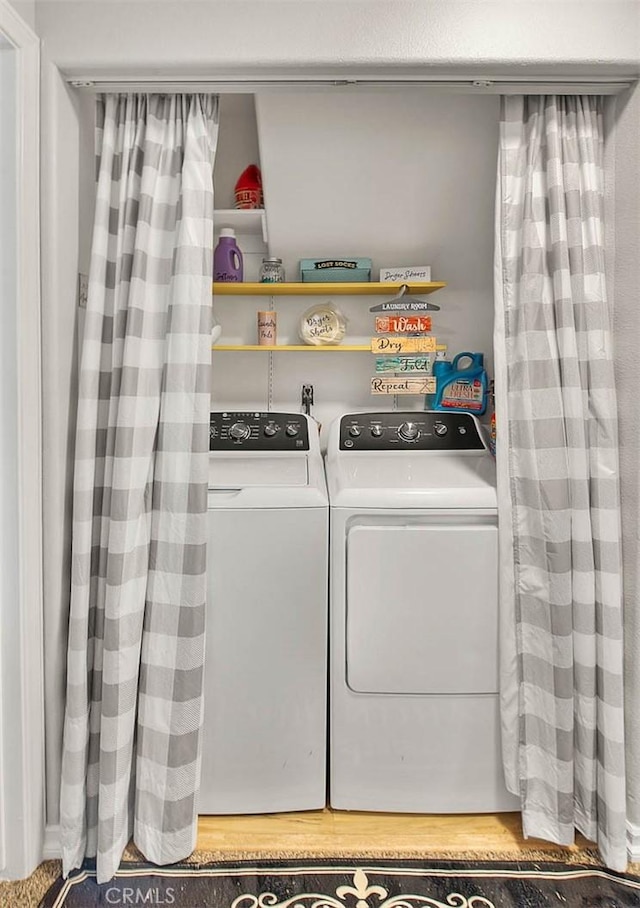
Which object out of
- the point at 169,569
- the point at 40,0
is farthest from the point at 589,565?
the point at 40,0

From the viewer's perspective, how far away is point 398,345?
2.19 metres

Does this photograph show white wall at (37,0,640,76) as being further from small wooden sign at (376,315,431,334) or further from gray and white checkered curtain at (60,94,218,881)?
small wooden sign at (376,315,431,334)

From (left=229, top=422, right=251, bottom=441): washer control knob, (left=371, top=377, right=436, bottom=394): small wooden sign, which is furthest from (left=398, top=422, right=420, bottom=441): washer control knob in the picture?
(left=229, top=422, right=251, bottom=441): washer control knob

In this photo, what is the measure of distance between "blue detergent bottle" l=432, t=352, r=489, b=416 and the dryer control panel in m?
0.15

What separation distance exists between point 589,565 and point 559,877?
82 centimetres

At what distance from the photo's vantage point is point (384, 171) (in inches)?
81.7

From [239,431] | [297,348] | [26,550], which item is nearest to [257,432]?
[239,431]

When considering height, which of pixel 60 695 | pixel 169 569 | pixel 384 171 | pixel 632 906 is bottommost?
pixel 632 906

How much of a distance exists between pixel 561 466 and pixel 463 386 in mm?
778

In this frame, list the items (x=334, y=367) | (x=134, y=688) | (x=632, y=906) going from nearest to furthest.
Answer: (x=632, y=906) < (x=134, y=688) < (x=334, y=367)

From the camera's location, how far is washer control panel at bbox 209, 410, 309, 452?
82.6 inches

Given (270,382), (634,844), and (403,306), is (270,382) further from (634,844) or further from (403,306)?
(634,844)

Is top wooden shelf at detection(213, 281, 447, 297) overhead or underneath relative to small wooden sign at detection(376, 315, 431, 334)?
overhead

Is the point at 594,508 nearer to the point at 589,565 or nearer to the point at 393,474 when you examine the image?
the point at 589,565
